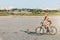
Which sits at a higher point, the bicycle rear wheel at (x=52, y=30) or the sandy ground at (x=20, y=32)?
the bicycle rear wheel at (x=52, y=30)

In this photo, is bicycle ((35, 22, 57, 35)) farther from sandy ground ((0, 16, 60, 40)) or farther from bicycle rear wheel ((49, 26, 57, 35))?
sandy ground ((0, 16, 60, 40))

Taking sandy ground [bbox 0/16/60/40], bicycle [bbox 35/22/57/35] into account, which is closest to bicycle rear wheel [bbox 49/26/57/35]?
bicycle [bbox 35/22/57/35]

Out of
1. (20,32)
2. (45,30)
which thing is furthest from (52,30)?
(20,32)

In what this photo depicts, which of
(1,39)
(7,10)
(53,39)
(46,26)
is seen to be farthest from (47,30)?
(7,10)

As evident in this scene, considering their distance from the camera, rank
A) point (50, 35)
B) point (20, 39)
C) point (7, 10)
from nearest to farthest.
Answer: point (20, 39) < point (50, 35) < point (7, 10)

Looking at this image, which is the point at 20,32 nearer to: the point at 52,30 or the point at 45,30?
the point at 45,30

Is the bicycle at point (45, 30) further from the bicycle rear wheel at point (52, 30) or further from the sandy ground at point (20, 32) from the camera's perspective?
the sandy ground at point (20, 32)

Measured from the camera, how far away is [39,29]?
1888 cm

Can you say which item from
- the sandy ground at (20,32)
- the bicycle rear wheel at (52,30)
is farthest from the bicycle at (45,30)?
the sandy ground at (20,32)

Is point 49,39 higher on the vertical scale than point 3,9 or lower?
higher

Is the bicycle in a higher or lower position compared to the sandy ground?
higher

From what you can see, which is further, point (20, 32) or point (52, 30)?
point (20, 32)

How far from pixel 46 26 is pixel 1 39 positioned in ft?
13.1

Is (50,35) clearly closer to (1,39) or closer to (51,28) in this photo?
(51,28)
